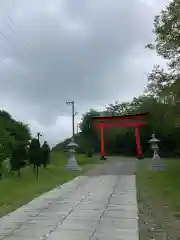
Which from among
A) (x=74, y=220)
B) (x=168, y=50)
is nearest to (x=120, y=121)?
(x=168, y=50)

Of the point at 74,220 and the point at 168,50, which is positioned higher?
the point at 168,50

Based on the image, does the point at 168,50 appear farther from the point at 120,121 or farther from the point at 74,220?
the point at 120,121

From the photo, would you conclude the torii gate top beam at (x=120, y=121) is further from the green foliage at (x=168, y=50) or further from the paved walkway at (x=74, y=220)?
the paved walkway at (x=74, y=220)

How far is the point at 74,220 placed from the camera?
8.73m

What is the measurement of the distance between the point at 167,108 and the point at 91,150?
29.9 metres

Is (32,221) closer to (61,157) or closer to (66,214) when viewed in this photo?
(66,214)

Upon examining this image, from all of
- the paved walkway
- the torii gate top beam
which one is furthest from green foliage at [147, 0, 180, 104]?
the torii gate top beam

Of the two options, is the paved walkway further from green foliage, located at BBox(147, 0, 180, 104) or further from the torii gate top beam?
the torii gate top beam

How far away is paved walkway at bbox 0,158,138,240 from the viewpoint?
23.5 feet

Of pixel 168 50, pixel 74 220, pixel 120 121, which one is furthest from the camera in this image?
pixel 120 121

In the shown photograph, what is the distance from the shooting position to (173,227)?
8.33m

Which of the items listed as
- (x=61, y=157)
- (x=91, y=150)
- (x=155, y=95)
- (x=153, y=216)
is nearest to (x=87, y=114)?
(x=91, y=150)

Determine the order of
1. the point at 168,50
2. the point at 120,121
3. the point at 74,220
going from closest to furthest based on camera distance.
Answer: the point at 74,220
the point at 168,50
the point at 120,121

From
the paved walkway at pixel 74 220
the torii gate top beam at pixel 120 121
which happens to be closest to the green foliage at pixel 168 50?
the paved walkway at pixel 74 220
